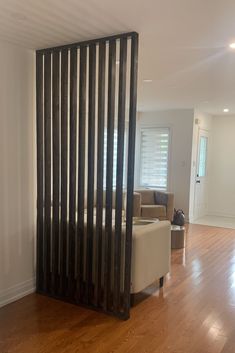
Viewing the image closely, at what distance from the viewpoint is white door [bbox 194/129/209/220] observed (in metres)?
7.85

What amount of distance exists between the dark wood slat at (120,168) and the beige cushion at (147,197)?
3786 millimetres

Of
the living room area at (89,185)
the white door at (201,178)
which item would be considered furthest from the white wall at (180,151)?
the living room area at (89,185)

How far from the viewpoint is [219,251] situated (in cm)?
529

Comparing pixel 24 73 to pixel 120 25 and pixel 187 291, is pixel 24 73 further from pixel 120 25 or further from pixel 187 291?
pixel 187 291

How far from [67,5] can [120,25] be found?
516 mm

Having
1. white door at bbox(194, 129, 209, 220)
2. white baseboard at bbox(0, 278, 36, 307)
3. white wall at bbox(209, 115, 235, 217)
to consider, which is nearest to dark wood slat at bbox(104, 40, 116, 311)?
white baseboard at bbox(0, 278, 36, 307)

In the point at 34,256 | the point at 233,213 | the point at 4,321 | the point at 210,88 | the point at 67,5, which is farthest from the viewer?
the point at 233,213

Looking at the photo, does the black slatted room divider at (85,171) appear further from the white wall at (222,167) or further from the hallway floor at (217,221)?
the white wall at (222,167)

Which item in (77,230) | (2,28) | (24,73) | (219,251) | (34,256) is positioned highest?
(2,28)

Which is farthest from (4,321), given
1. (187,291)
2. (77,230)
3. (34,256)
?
(187,291)

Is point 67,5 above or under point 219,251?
above

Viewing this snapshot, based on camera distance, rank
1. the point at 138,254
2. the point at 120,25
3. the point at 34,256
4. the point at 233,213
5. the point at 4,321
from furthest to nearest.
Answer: the point at 233,213, the point at 34,256, the point at 138,254, the point at 4,321, the point at 120,25

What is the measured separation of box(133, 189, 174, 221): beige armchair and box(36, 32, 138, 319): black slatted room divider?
2907 millimetres

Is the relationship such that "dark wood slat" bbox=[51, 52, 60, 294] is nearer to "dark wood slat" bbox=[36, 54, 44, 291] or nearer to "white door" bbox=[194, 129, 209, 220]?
"dark wood slat" bbox=[36, 54, 44, 291]
